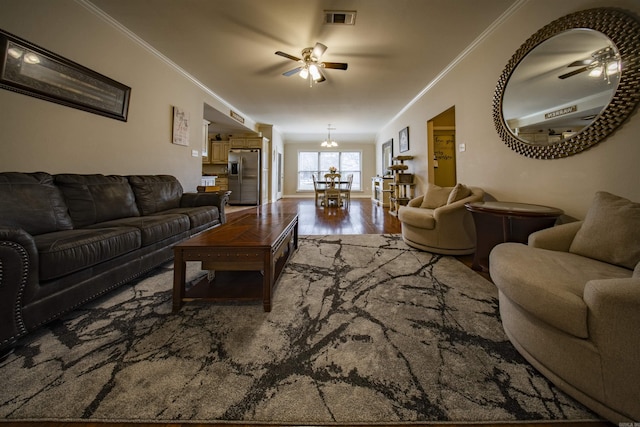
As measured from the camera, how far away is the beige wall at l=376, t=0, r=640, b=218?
4.83 feet

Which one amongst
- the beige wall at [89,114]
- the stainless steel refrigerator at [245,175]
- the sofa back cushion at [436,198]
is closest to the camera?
the beige wall at [89,114]

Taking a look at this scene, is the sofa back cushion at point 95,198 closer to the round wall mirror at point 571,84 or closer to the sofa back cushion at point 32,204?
the sofa back cushion at point 32,204

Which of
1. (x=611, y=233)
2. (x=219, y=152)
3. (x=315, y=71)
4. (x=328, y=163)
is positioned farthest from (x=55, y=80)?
(x=328, y=163)

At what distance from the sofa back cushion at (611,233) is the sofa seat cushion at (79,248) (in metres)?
2.86

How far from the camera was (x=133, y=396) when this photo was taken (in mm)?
812

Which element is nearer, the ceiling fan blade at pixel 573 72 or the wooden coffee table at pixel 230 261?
the wooden coffee table at pixel 230 261

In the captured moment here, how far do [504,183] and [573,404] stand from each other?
220 centimetres

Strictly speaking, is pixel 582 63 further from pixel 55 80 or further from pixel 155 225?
pixel 55 80

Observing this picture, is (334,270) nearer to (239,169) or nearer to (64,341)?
(64,341)

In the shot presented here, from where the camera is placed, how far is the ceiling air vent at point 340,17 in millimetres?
2303

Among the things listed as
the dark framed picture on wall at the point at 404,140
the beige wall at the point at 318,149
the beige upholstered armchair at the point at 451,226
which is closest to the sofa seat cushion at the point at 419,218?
the beige upholstered armchair at the point at 451,226

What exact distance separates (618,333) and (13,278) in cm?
231

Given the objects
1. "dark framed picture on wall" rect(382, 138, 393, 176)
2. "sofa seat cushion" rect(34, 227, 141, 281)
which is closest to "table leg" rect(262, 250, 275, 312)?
"sofa seat cushion" rect(34, 227, 141, 281)

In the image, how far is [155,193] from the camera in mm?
2654
